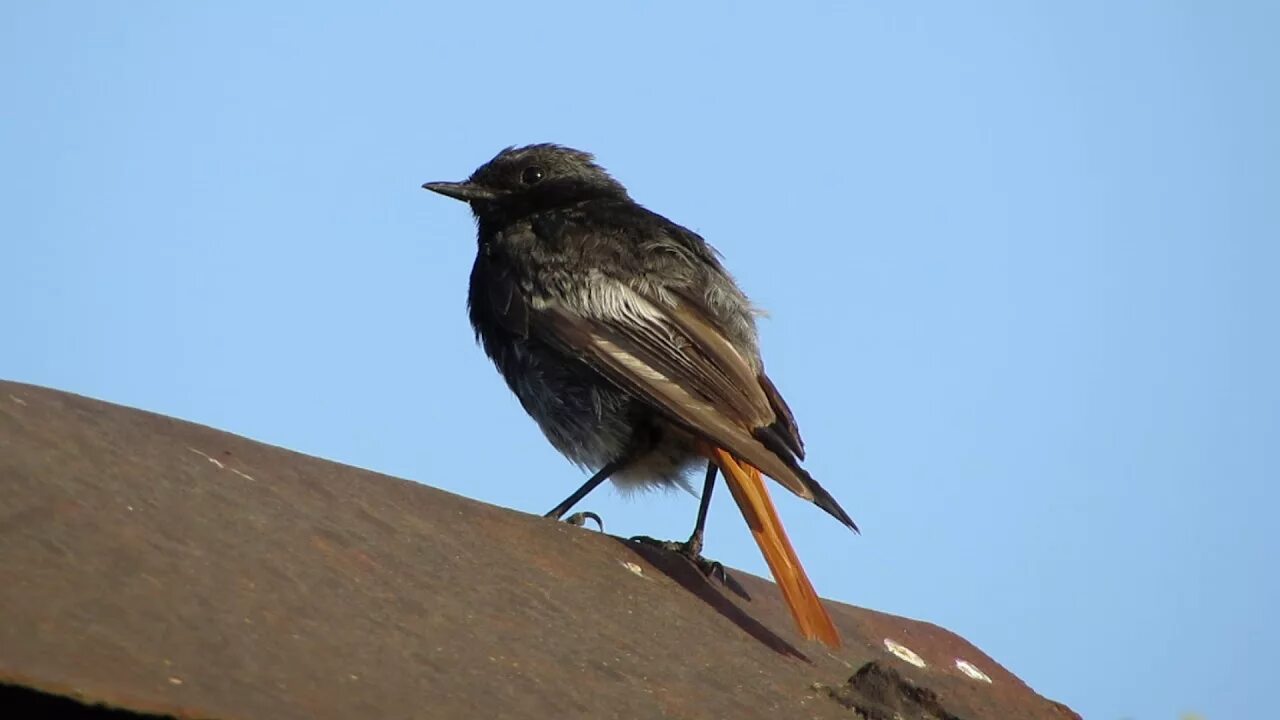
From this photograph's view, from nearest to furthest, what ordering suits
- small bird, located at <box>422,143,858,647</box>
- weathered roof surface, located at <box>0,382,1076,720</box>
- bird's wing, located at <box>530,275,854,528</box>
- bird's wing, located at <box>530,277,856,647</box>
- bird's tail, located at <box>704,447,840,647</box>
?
weathered roof surface, located at <box>0,382,1076,720</box> < bird's tail, located at <box>704,447,840,647</box> < bird's wing, located at <box>530,277,856,647</box> < bird's wing, located at <box>530,275,854,528</box> < small bird, located at <box>422,143,858,647</box>

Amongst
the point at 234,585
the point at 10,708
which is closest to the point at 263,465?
the point at 234,585

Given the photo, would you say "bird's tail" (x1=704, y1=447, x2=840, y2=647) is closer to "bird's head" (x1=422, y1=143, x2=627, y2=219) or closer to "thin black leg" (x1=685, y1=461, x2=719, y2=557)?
"thin black leg" (x1=685, y1=461, x2=719, y2=557)

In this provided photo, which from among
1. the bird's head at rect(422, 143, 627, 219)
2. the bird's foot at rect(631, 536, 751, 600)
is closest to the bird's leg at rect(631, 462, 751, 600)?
the bird's foot at rect(631, 536, 751, 600)

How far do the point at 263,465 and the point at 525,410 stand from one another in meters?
3.02

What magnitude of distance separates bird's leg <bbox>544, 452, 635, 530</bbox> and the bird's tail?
19.2 inches

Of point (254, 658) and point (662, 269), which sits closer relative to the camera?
point (254, 658)

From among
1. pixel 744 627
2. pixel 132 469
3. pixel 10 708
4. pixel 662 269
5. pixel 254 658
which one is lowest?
pixel 10 708

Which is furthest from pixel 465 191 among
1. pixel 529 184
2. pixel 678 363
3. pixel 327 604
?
pixel 327 604

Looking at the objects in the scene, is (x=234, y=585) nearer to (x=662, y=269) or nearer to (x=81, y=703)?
(x=81, y=703)

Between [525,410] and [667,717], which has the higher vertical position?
[525,410]

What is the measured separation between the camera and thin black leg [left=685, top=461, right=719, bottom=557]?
17.5ft

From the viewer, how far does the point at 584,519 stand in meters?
5.67

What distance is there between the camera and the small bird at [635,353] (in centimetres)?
531

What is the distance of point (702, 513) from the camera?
5.55 metres
